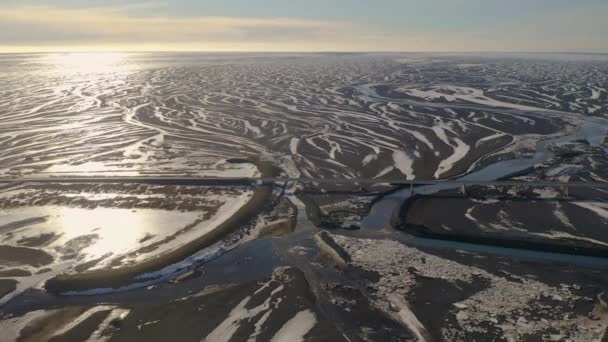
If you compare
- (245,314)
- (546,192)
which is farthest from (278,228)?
(546,192)

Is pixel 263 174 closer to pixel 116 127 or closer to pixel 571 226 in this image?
pixel 571 226

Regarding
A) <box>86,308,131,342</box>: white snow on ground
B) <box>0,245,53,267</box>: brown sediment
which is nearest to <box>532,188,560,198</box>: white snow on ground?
<box>86,308,131,342</box>: white snow on ground

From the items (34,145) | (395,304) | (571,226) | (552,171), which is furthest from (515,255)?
(34,145)

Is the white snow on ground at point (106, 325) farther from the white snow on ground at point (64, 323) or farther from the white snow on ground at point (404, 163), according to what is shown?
the white snow on ground at point (404, 163)

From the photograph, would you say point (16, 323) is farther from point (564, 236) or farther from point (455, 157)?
point (455, 157)

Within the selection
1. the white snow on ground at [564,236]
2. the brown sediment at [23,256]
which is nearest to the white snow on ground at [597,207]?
the white snow on ground at [564,236]

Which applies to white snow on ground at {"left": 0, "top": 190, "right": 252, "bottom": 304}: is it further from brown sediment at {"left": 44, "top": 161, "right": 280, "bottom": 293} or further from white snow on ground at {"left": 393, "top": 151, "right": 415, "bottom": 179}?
white snow on ground at {"left": 393, "top": 151, "right": 415, "bottom": 179}
